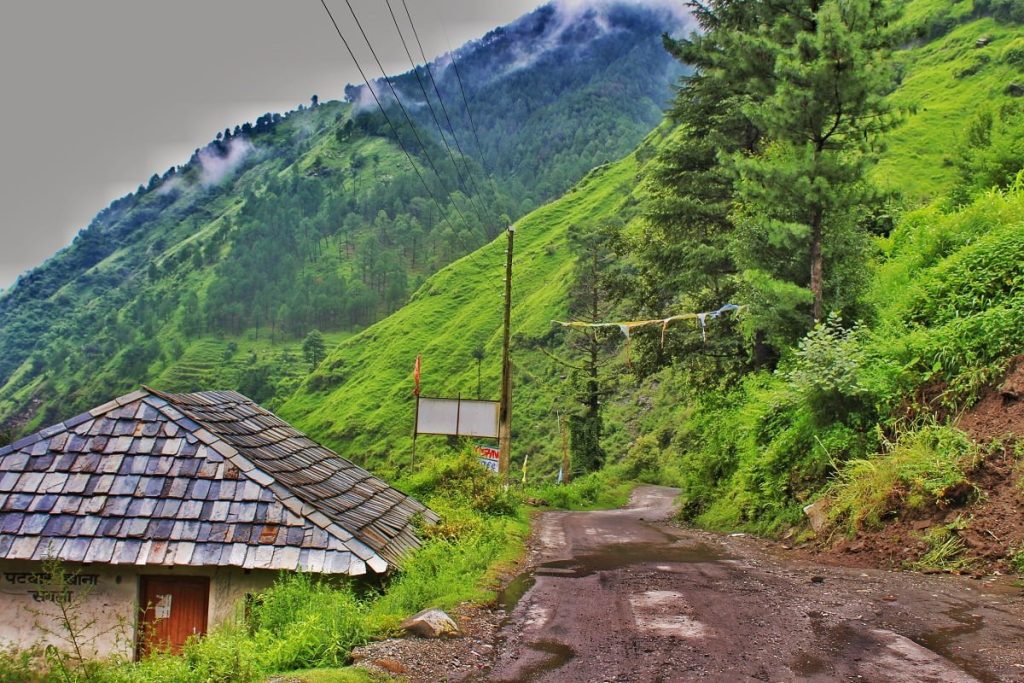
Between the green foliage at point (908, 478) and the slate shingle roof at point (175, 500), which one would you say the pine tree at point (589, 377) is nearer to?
the green foliage at point (908, 478)

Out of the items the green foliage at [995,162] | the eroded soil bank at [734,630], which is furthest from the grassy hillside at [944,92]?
the eroded soil bank at [734,630]

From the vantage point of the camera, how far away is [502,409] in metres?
26.2

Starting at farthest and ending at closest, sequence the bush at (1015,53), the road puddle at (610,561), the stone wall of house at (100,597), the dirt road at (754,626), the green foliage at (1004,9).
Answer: the green foliage at (1004,9)
the bush at (1015,53)
the road puddle at (610,561)
the stone wall of house at (100,597)
the dirt road at (754,626)

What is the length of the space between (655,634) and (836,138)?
13298 millimetres

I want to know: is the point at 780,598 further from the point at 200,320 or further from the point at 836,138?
the point at 200,320

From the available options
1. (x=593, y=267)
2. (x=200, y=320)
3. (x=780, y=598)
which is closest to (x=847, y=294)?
(x=780, y=598)

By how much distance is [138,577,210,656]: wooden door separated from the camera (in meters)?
10.1

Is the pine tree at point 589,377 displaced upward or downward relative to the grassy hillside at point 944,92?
downward

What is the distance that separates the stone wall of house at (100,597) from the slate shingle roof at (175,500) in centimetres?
42

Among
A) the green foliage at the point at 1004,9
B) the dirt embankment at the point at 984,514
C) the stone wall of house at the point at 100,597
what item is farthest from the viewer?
the green foliage at the point at 1004,9

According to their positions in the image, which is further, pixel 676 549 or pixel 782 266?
pixel 782 266

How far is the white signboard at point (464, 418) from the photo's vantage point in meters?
27.3

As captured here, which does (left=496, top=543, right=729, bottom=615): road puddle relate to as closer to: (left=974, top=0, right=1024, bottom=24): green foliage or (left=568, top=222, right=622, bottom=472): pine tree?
(left=568, top=222, right=622, bottom=472): pine tree

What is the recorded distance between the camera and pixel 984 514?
370 inches
